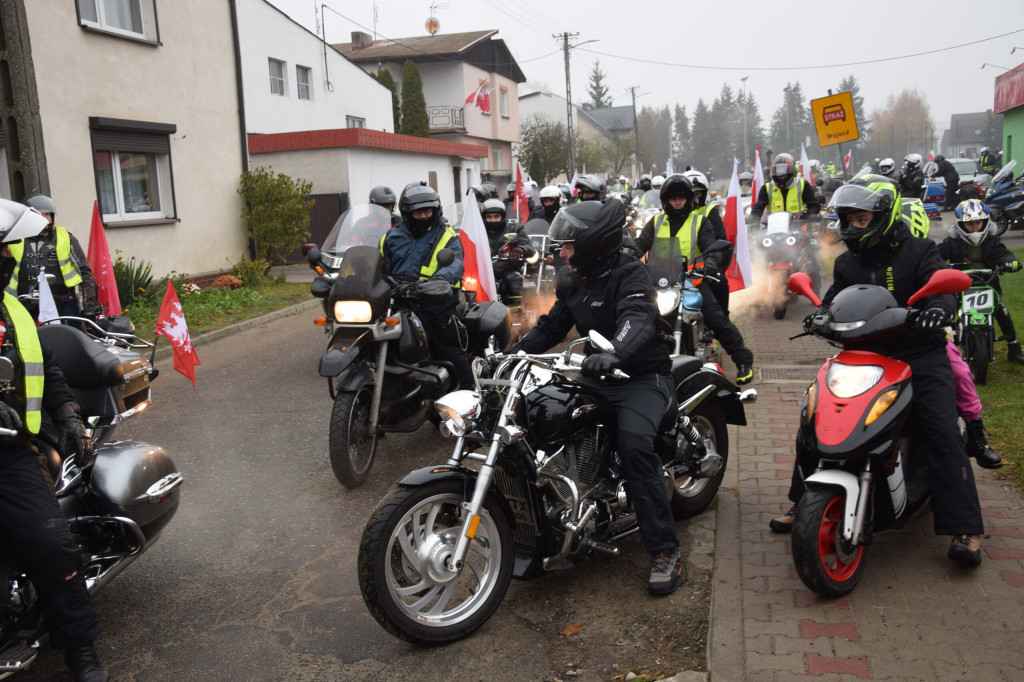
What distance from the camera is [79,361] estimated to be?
400 cm

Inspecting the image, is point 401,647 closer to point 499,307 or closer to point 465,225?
point 499,307

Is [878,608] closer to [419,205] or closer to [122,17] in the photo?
[419,205]

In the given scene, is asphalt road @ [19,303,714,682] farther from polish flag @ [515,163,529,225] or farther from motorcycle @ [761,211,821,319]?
polish flag @ [515,163,529,225]

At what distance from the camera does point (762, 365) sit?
8.90 m

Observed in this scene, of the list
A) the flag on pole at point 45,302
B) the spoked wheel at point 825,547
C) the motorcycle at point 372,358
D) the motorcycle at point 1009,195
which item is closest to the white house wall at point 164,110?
the flag on pole at point 45,302

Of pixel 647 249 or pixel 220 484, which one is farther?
pixel 647 249

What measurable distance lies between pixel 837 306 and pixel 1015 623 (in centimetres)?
149

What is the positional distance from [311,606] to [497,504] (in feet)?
3.78

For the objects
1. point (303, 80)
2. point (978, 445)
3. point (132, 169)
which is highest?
point (303, 80)

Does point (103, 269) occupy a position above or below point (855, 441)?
above

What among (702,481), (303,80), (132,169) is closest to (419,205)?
(702,481)

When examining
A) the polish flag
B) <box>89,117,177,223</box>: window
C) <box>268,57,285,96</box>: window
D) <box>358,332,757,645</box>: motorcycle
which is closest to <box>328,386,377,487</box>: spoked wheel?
<box>358,332,757,645</box>: motorcycle

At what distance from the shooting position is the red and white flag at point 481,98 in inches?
1666

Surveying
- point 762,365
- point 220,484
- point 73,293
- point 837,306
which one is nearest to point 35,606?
point 220,484
